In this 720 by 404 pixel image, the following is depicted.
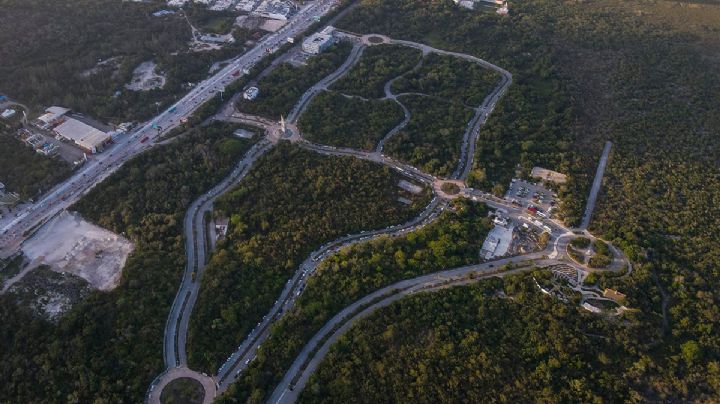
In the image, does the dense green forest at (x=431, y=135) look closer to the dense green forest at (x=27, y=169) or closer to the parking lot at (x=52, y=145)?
the parking lot at (x=52, y=145)

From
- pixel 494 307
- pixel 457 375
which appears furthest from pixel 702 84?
pixel 457 375

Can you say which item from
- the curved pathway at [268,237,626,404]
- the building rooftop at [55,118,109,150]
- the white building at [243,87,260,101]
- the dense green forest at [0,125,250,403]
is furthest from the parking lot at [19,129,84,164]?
the curved pathway at [268,237,626,404]

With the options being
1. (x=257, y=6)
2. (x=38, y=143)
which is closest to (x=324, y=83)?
(x=257, y=6)

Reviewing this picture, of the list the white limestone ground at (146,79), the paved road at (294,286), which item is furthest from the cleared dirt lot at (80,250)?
the white limestone ground at (146,79)

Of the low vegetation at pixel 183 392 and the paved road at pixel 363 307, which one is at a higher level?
the paved road at pixel 363 307

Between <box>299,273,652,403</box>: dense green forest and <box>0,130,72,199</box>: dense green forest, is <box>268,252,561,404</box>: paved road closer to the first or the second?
<box>299,273,652,403</box>: dense green forest

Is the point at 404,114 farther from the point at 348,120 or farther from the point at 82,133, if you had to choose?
the point at 82,133
